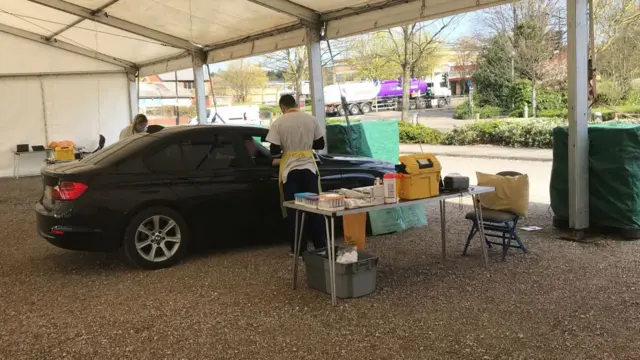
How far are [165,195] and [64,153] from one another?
10004 millimetres

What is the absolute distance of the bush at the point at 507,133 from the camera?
A: 17.5 m

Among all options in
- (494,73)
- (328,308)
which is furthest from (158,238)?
(494,73)

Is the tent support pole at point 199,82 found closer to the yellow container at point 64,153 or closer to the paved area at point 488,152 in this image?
the yellow container at point 64,153

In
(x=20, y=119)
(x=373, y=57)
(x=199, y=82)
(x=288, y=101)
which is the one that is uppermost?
(x=373, y=57)

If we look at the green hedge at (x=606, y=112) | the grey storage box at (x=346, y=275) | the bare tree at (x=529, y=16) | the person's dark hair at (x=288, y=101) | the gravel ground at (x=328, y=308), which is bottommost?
the gravel ground at (x=328, y=308)

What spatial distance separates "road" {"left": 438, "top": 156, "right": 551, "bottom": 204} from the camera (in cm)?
1114

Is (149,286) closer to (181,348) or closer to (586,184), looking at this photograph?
(181,348)

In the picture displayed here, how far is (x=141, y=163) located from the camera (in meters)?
5.59

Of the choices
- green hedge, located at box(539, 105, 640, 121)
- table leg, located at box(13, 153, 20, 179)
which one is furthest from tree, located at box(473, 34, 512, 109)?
table leg, located at box(13, 153, 20, 179)

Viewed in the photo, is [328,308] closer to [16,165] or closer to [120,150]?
[120,150]

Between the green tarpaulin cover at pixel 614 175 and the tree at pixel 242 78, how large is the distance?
24.3 m

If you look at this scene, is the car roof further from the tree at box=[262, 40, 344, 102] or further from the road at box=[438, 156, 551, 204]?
the tree at box=[262, 40, 344, 102]

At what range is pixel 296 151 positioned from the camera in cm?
554

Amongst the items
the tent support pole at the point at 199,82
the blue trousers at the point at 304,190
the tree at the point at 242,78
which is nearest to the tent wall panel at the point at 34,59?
the tent support pole at the point at 199,82
